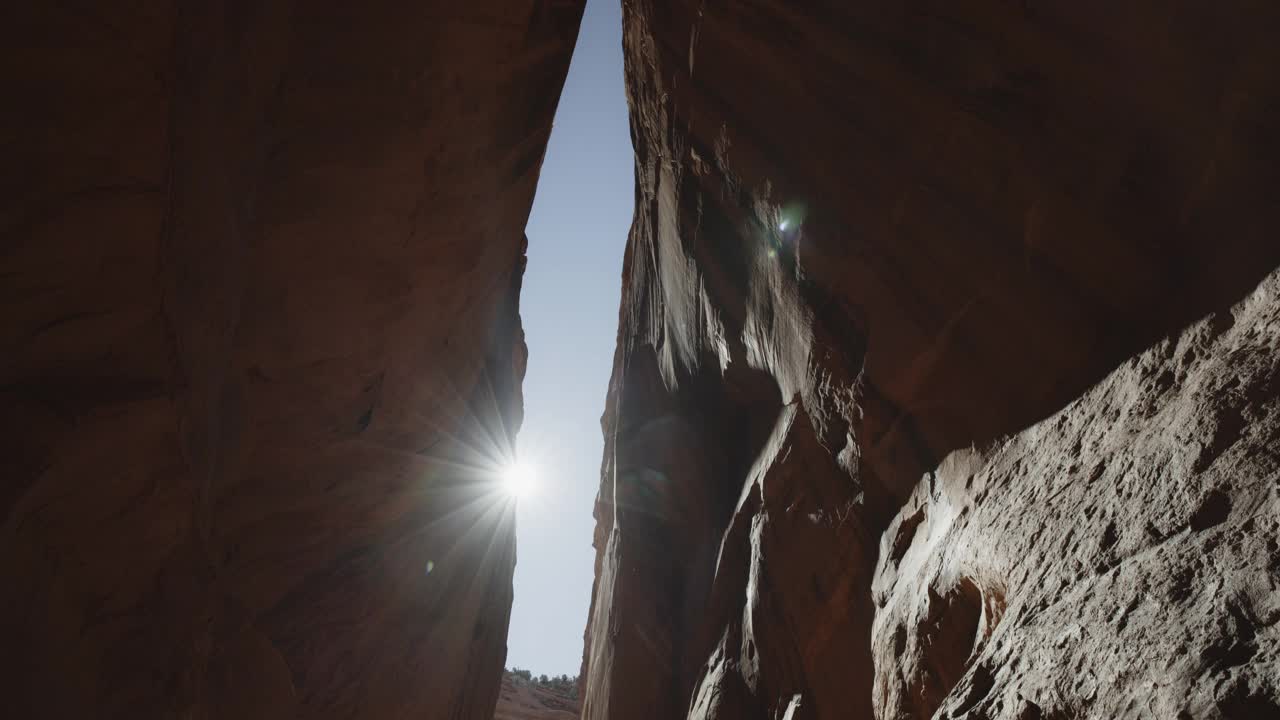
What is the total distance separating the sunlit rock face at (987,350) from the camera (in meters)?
3.12

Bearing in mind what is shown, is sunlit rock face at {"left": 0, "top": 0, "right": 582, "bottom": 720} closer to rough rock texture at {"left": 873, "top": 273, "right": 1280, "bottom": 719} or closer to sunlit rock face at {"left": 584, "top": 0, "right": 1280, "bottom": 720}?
sunlit rock face at {"left": 584, "top": 0, "right": 1280, "bottom": 720}

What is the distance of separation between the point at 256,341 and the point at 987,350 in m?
7.00

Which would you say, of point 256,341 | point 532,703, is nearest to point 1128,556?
point 256,341

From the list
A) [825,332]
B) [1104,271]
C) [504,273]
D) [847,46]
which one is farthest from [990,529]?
[504,273]

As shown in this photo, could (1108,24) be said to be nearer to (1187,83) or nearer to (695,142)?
(1187,83)

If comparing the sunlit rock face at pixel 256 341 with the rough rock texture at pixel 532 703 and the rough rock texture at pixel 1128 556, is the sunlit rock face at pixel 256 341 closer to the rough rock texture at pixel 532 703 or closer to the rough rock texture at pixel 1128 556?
the rough rock texture at pixel 1128 556

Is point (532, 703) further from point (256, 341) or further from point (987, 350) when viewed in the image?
point (987, 350)

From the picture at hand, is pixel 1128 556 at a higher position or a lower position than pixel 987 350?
lower

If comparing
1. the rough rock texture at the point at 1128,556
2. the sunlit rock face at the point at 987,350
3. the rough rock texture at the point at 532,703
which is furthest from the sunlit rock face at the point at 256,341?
the rough rock texture at the point at 532,703

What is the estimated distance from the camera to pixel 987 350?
5.50 m

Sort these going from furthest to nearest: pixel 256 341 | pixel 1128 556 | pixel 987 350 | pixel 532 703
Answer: pixel 532 703
pixel 256 341
pixel 987 350
pixel 1128 556

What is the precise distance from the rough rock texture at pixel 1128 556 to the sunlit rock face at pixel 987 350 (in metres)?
0.02

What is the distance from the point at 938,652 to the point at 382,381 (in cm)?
707

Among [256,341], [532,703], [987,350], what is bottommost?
[987,350]
